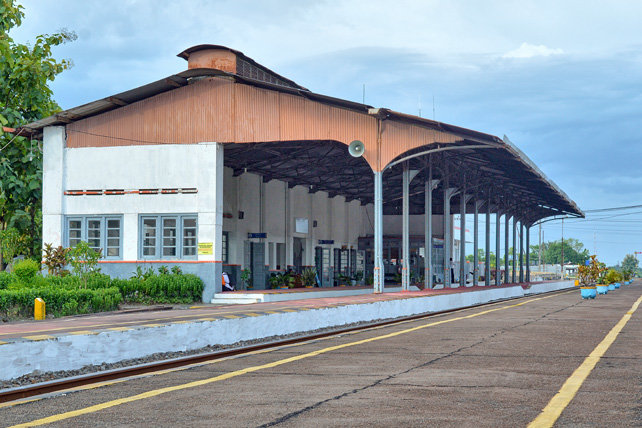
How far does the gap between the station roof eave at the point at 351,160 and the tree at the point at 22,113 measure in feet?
15.9

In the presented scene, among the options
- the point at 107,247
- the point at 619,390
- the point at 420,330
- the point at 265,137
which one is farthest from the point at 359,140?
the point at 619,390

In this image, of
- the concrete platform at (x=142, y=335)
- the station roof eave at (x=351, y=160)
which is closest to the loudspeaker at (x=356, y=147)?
the station roof eave at (x=351, y=160)

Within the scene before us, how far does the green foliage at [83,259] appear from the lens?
30.8 m

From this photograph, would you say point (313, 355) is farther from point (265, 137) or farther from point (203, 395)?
point (265, 137)

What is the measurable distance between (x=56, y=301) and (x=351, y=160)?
76.1ft

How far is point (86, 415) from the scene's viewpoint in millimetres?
8633

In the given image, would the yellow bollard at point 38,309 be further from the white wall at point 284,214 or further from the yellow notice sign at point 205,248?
the white wall at point 284,214

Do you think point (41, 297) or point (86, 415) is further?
point (41, 297)

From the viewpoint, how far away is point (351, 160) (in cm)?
4584

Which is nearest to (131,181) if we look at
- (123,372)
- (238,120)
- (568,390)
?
(238,120)

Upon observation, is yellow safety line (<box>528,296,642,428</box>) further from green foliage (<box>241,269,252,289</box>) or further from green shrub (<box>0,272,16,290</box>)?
green foliage (<box>241,269,252,289</box>)

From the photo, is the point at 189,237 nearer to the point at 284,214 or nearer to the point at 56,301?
the point at 56,301

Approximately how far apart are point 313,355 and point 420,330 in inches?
270

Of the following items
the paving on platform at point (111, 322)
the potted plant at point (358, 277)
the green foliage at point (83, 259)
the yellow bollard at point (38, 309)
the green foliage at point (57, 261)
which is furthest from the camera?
the potted plant at point (358, 277)
